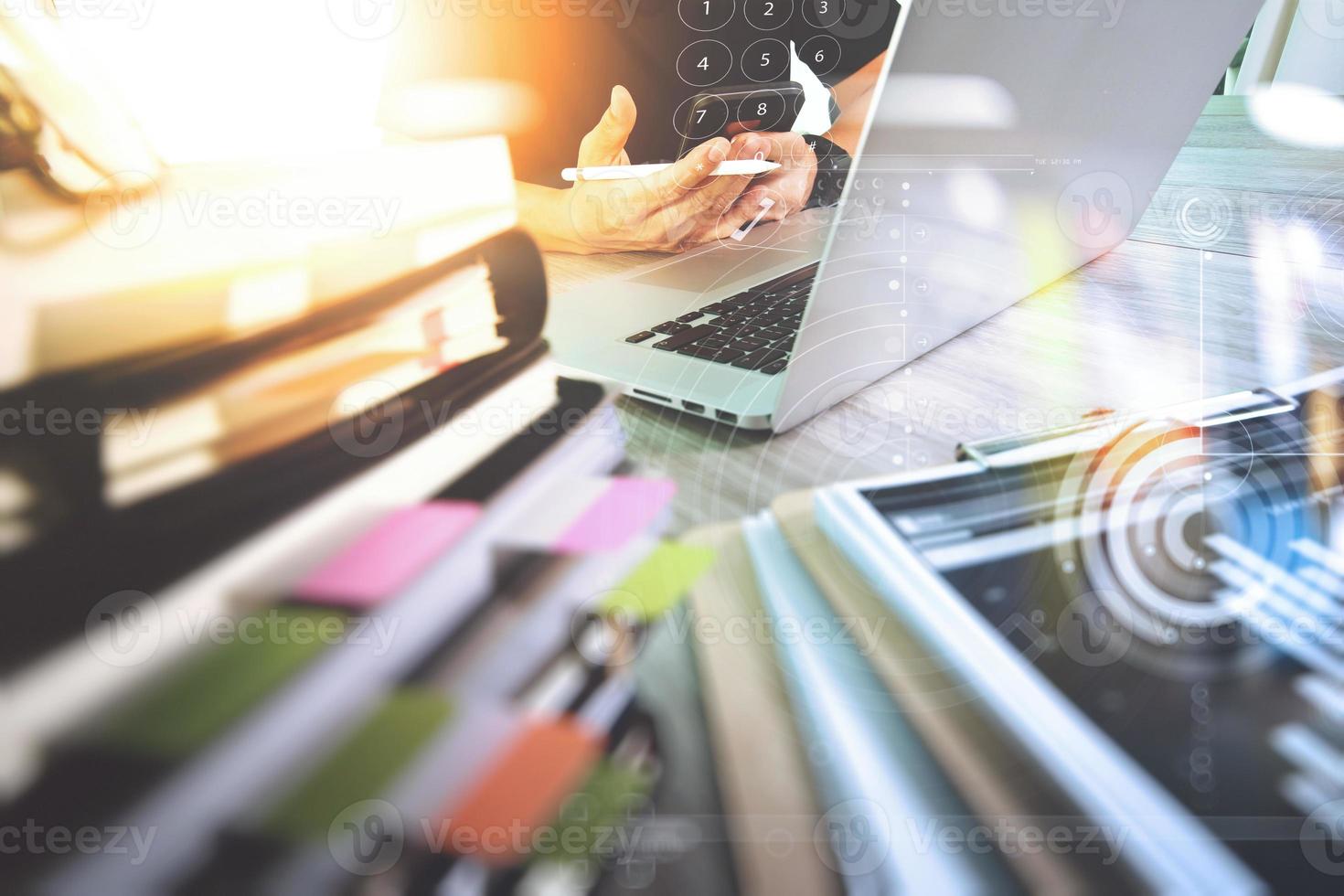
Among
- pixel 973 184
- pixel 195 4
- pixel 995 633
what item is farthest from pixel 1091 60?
pixel 195 4

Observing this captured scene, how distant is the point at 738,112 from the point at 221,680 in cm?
50

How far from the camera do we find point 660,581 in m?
0.26

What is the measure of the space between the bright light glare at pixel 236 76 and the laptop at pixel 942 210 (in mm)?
156

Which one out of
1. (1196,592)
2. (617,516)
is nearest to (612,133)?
(617,516)

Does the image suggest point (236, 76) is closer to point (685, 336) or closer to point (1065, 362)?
point (685, 336)

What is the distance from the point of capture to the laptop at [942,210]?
11.8 inches

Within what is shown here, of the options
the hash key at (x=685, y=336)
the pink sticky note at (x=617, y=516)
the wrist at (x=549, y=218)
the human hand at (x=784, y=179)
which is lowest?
the pink sticky note at (x=617, y=516)

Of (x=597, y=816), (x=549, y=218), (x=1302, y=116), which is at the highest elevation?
(x=1302, y=116)

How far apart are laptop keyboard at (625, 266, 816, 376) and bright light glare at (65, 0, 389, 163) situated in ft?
0.66

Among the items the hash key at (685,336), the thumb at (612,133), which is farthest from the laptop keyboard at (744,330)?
the thumb at (612,133)

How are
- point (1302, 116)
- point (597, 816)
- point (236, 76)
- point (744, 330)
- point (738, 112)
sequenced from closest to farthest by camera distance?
point (597, 816) → point (236, 76) → point (744, 330) → point (738, 112) → point (1302, 116)

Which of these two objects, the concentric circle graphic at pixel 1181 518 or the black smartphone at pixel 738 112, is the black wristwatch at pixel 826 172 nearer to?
the black smartphone at pixel 738 112

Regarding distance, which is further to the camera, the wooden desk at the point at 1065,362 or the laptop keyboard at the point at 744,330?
the laptop keyboard at the point at 744,330

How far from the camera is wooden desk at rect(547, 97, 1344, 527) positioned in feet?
1.06
